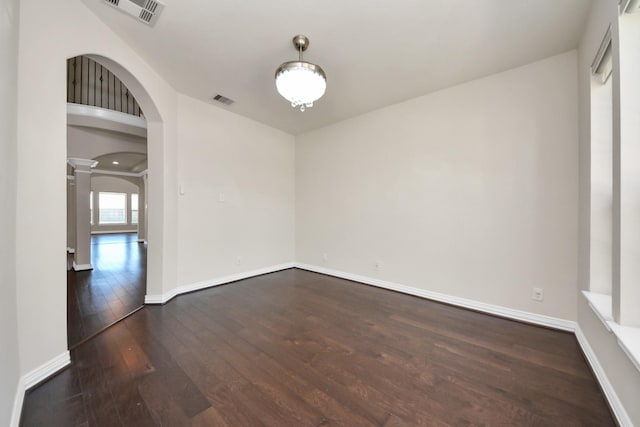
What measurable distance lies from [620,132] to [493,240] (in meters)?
1.50

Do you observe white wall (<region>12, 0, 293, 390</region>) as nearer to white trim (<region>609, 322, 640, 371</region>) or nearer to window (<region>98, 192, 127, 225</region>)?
white trim (<region>609, 322, 640, 371</region>)

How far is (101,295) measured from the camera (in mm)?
3082

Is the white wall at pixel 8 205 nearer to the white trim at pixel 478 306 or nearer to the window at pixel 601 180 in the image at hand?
the white trim at pixel 478 306

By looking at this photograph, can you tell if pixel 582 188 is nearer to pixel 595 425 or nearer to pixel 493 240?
pixel 493 240

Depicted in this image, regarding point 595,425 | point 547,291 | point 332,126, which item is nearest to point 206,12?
point 332,126

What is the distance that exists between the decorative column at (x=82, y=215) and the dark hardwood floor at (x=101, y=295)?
0.73ft

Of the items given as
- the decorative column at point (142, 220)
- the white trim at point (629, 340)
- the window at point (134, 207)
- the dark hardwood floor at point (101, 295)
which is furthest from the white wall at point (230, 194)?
the window at point (134, 207)

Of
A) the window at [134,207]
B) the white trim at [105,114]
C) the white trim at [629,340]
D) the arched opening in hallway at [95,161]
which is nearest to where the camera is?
the white trim at [629,340]

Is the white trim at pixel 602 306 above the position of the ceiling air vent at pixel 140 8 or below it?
below

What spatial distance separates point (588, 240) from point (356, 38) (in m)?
2.39

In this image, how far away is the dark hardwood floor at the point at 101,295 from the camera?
2260 millimetres

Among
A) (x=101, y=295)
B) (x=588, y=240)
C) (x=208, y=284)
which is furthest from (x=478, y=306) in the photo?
(x=101, y=295)

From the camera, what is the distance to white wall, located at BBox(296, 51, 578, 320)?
2.21 m

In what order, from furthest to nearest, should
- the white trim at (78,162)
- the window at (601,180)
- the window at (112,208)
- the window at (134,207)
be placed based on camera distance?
the window at (134,207)
the window at (112,208)
the white trim at (78,162)
the window at (601,180)
